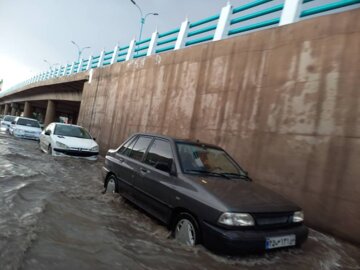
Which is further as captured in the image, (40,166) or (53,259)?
(40,166)

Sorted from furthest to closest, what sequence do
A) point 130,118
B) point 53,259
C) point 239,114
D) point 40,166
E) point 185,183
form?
1. point 130,118
2. point 40,166
3. point 239,114
4. point 185,183
5. point 53,259

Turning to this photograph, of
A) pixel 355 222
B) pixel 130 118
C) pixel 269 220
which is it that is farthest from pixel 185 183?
pixel 130 118

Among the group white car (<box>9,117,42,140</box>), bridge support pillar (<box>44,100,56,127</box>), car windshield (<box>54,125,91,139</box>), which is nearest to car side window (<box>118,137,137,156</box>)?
car windshield (<box>54,125,91,139</box>)

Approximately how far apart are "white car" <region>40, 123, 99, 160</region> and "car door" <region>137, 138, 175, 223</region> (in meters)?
6.95

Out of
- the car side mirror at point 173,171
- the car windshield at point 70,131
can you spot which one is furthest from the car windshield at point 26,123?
the car side mirror at point 173,171

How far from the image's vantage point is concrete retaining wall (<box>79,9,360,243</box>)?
6484mm

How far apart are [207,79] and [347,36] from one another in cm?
454

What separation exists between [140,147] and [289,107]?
11.4ft

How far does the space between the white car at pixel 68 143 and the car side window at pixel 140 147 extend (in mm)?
6339

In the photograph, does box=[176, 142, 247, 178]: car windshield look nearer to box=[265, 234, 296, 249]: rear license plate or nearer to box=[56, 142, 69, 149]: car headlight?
box=[265, 234, 296, 249]: rear license plate

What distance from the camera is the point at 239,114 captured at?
9242 millimetres

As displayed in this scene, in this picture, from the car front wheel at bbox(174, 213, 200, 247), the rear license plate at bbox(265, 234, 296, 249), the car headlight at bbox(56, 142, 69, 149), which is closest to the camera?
the rear license plate at bbox(265, 234, 296, 249)

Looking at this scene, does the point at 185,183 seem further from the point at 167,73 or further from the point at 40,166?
the point at 167,73

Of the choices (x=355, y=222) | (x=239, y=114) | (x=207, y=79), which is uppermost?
(x=207, y=79)
